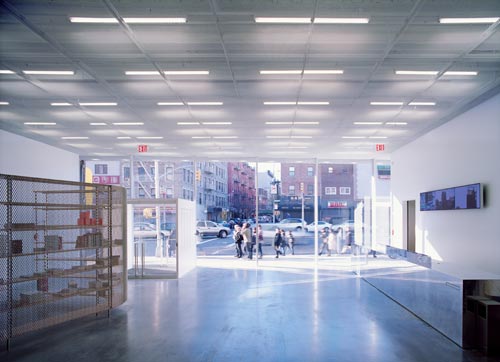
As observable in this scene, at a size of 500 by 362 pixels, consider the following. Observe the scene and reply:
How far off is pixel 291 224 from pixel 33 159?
963cm

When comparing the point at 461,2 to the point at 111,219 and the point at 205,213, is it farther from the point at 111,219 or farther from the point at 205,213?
the point at 205,213

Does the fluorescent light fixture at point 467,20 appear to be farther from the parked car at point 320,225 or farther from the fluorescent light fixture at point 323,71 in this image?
the parked car at point 320,225

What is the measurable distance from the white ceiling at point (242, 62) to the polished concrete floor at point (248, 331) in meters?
4.06

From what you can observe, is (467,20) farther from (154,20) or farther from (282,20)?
(154,20)

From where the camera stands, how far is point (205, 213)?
57.1 feet

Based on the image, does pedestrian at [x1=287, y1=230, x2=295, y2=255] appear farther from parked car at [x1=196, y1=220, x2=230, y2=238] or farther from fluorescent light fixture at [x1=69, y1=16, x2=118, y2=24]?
fluorescent light fixture at [x1=69, y1=16, x2=118, y2=24]

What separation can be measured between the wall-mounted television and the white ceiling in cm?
171

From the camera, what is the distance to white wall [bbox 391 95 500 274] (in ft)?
27.2

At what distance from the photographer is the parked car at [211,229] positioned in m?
19.0

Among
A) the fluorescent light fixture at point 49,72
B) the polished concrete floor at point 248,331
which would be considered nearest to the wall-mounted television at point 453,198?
the polished concrete floor at point 248,331

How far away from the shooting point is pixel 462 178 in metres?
9.59

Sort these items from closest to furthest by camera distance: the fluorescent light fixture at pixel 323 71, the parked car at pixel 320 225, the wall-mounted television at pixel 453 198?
the fluorescent light fixture at pixel 323 71
the wall-mounted television at pixel 453 198
the parked car at pixel 320 225

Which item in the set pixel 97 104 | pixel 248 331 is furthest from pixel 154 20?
pixel 248 331

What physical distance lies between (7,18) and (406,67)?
18.2 feet
